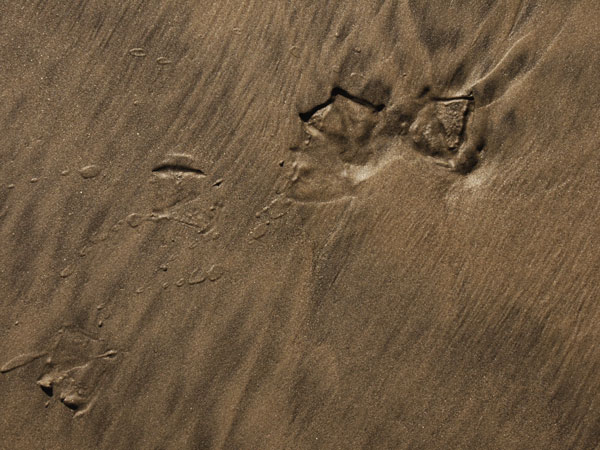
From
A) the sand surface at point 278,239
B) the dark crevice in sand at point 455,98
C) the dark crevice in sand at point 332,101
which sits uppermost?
the dark crevice in sand at point 455,98

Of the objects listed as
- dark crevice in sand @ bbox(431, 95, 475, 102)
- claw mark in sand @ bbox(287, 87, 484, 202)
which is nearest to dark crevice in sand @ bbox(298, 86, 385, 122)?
claw mark in sand @ bbox(287, 87, 484, 202)

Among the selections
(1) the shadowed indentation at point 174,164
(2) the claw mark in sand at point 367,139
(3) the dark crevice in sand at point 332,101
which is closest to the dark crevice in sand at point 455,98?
(2) the claw mark in sand at point 367,139

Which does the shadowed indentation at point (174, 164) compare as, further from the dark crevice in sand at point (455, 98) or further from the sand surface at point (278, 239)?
the dark crevice in sand at point (455, 98)

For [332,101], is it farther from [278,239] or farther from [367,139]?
[278,239]

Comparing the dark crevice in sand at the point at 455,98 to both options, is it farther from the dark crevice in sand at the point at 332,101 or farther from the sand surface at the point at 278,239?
the dark crevice in sand at the point at 332,101

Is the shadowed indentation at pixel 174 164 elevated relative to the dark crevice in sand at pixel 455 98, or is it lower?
lower

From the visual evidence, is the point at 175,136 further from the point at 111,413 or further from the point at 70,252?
the point at 111,413
